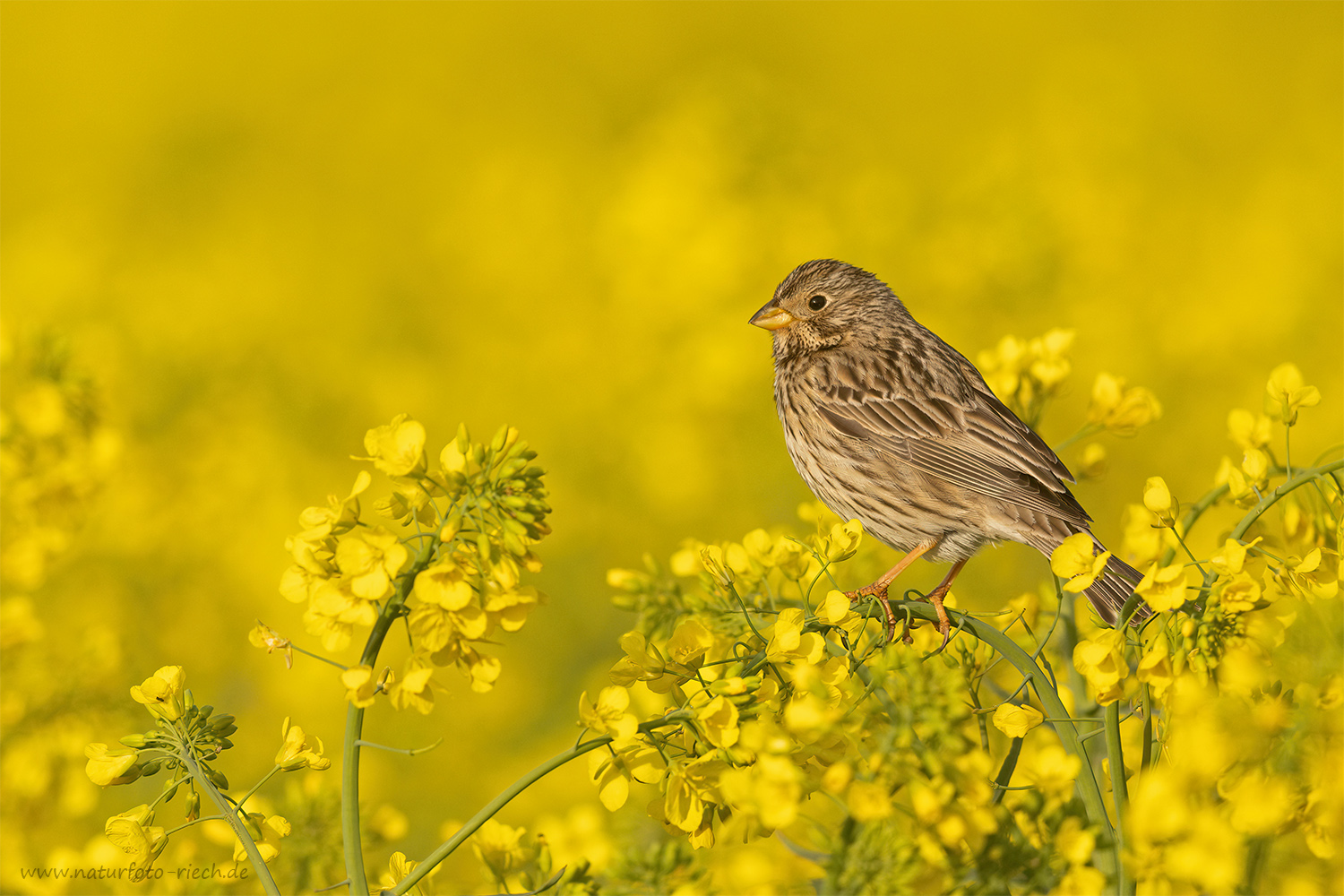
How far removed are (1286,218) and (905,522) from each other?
7.34 metres

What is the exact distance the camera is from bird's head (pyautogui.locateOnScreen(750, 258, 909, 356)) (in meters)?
4.82

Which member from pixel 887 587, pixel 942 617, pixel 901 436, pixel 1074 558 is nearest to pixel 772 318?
pixel 901 436

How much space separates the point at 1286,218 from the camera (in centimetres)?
945

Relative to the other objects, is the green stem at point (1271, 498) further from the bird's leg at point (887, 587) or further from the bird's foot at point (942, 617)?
the bird's leg at point (887, 587)

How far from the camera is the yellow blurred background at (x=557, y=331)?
5648 millimetres

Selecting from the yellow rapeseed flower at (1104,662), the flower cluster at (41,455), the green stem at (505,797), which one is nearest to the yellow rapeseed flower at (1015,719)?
the yellow rapeseed flower at (1104,662)

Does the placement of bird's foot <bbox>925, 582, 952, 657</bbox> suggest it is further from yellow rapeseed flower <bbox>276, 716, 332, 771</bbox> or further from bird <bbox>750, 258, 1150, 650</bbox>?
yellow rapeseed flower <bbox>276, 716, 332, 771</bbox>

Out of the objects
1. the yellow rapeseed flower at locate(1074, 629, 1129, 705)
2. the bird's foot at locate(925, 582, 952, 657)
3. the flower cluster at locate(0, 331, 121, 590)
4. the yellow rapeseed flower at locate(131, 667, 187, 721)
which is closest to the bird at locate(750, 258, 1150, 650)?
the bird's foot at locate(925, 582, 952, 657)

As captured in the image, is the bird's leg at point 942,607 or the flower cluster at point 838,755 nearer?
the flower cluster at point 838,755

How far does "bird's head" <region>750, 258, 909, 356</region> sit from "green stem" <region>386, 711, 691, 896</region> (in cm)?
316

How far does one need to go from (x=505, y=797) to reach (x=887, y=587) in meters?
2.12

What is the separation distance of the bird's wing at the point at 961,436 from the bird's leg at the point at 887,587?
288 mm

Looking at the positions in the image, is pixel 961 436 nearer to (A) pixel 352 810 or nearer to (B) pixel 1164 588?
(B) pixel 1164 588

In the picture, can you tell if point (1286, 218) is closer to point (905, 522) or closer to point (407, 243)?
point (905, 522)
